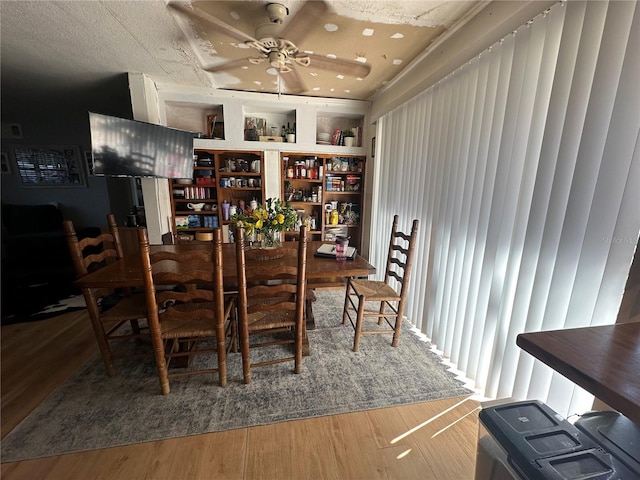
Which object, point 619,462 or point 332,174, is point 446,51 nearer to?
point 332,174

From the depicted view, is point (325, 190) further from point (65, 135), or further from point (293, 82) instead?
point (65, 135)

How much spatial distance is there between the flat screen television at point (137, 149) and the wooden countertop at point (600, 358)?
337cm

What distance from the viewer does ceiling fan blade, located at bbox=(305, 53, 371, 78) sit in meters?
2.30

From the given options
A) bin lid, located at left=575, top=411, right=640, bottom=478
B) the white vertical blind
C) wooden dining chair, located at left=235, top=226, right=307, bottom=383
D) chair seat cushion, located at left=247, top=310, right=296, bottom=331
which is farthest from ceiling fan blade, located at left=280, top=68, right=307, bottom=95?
bin lid, located at left=575, top=411, right=640, bottom=478

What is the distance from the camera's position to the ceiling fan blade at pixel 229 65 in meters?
2.39

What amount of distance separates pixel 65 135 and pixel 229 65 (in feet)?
12.7

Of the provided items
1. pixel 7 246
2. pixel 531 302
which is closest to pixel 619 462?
pixel 531 302

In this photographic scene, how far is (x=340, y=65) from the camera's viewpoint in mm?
2416

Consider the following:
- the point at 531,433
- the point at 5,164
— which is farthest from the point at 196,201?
the point at 531,433

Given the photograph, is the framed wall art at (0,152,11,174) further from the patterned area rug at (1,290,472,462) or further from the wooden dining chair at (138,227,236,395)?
the wooden dining chair at (138,227,236,395)

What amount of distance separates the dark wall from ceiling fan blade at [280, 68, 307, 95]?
7.44ft

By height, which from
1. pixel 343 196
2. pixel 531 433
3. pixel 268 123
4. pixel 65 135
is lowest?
pixel 531 433

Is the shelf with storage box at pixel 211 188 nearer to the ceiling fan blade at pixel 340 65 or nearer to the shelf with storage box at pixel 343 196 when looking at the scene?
the shelf with storage box at pixel 343 196

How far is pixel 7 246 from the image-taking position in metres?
3.65
